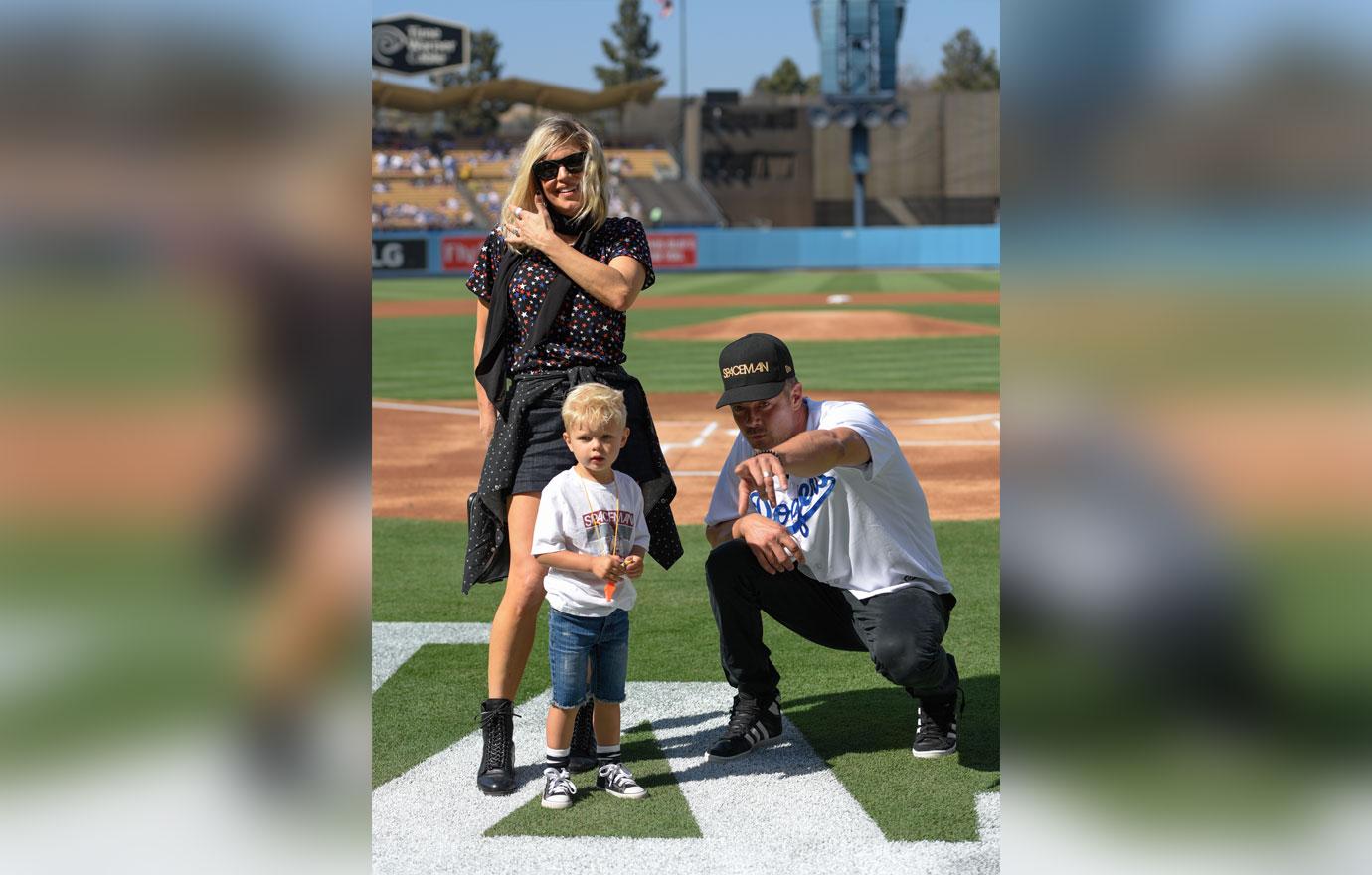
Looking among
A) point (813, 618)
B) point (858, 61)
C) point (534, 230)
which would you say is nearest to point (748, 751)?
point (813, 618)

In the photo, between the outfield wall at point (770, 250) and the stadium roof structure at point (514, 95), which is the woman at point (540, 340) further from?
A: the stadium roof structure at point (514, 95)

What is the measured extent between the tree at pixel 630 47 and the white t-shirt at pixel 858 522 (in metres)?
119

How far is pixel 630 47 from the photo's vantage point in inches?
4786

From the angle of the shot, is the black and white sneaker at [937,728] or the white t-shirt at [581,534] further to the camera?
the black and white sneaker at [937,728]

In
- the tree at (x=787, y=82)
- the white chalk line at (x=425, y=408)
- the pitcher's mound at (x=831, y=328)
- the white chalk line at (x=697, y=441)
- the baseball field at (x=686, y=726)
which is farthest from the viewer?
the tree at (x=787, y=82)

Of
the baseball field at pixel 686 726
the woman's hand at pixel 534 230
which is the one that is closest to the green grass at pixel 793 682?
the baseball field at pixel 686 726

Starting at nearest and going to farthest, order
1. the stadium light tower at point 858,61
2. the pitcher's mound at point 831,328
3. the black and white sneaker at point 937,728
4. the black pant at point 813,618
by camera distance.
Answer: the black pant at point 813,618 → the black and white sneaker at point 937,728 → the pitcher's mound at point 831,328 → the stadium light tower at point 858,61

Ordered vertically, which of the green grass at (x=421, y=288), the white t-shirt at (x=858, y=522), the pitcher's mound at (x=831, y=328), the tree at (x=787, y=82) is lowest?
the white t-shirt at (x=858, y=522)

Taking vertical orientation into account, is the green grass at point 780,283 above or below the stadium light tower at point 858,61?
below

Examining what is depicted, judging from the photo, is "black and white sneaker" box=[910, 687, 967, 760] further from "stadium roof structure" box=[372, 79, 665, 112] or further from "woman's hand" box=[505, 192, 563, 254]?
"stadium roof structure" box=[372, 79, 665, 112]

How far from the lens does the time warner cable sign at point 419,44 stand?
7094cm

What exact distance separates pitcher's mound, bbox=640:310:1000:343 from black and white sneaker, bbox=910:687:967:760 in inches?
782
